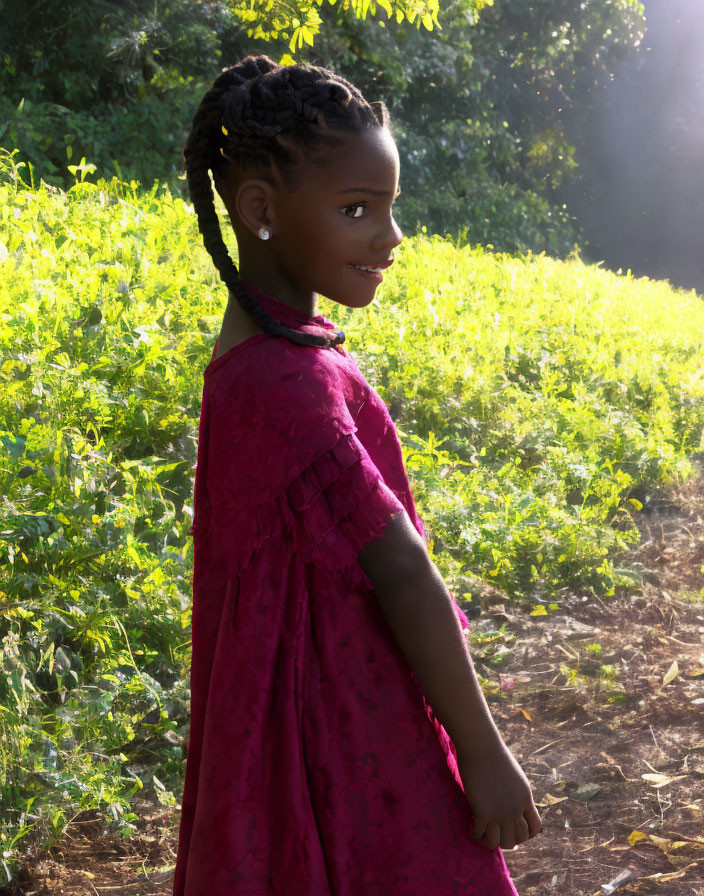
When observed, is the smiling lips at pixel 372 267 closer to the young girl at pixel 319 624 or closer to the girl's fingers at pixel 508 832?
the young girl at pixel 319 624

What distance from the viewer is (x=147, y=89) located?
907 centimetres

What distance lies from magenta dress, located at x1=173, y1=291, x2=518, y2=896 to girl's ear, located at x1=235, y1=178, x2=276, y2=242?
0.18 meters

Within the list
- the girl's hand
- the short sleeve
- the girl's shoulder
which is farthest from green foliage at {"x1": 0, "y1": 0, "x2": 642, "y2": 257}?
the girl's hand

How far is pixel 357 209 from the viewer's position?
144 cm

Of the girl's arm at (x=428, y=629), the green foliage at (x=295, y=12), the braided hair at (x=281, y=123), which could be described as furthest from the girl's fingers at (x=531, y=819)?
the green foliage at (x=295, y=12)

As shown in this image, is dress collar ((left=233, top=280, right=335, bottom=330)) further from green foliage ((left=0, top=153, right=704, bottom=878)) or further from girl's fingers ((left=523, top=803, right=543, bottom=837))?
green foliage ((left=0, top=153, right=704, bottom=878))

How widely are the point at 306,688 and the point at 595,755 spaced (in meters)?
2.09

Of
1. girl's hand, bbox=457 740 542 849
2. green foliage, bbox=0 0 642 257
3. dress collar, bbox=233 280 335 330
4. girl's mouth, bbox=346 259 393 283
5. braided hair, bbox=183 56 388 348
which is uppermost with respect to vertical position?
green foliage, bbox=0 0 642 257

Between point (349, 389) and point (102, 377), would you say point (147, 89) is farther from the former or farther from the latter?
point (349, 389)

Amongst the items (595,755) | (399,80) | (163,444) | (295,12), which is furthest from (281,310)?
(399,80)

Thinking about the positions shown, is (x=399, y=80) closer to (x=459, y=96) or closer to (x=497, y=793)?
(x=459, y=96)

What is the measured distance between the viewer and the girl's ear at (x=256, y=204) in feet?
4.65

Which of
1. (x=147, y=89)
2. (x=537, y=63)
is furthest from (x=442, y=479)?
(x=537, y=63)

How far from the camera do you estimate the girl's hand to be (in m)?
1.36
